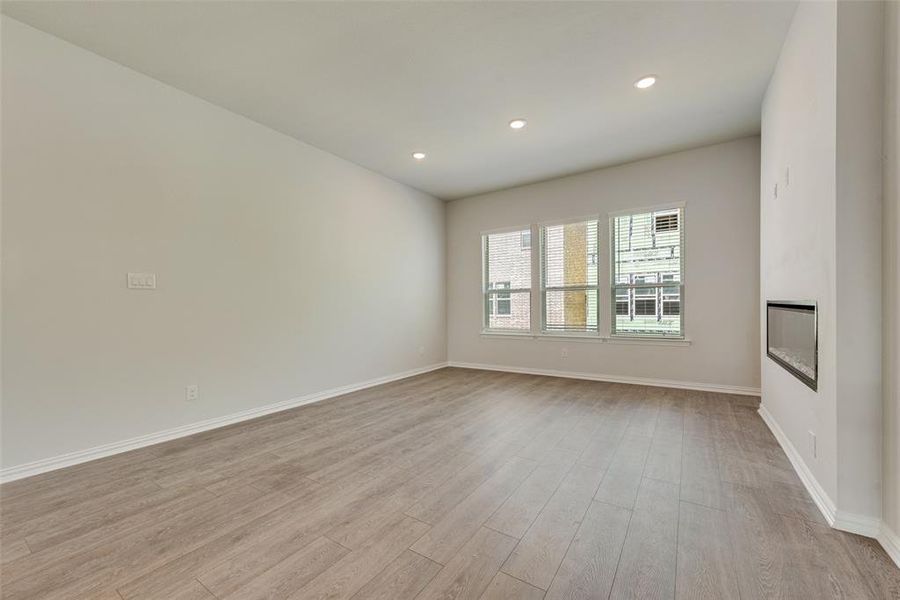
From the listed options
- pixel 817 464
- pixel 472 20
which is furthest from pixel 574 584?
pixel 472 20

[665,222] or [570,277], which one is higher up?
[665,222]

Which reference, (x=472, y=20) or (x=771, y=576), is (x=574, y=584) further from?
(x=472, y=20)

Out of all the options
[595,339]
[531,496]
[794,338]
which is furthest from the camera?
[595,339]

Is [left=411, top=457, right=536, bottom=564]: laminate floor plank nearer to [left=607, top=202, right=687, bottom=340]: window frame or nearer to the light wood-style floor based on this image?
the light wood-style floor

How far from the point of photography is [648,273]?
15.4ft

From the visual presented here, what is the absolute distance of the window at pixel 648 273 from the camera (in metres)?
4.54

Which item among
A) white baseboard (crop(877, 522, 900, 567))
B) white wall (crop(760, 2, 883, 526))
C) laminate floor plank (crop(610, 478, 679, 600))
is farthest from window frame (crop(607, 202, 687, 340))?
white baseboard (crop(877, 522, 900, 567))

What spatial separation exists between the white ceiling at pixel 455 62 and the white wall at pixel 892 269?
1.03m

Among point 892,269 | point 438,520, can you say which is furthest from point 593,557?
point 892,269

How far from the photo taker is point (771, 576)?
1411 mm

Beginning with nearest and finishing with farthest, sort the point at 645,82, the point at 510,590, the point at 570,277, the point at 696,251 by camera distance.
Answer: the point at 510,590 < the point at 645,82 < the point at 696,251 < the point at 570,277

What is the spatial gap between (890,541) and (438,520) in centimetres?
194

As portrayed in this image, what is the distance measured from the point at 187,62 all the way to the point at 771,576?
4516mm

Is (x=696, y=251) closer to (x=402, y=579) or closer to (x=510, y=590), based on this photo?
(x=510, y=590)
